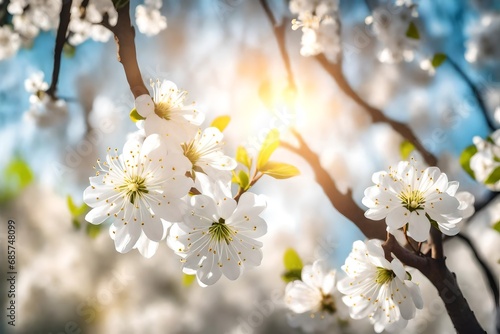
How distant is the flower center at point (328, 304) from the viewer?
2.83 ft

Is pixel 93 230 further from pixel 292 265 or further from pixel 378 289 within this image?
pixel 378 289

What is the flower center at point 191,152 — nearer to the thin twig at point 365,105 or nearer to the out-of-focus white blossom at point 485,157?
the thin twig at point 365,105

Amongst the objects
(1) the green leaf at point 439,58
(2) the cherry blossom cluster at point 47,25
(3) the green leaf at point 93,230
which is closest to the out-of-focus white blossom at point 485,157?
(1) the green leaf at point 439,58

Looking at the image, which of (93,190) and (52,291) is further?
(52,291)

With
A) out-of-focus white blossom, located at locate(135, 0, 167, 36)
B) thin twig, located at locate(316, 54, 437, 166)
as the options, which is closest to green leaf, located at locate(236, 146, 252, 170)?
thin twig, located at locate(316, 54, 437, 166)

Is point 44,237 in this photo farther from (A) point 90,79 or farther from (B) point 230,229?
(B) point 230,229

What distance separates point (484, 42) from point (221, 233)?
1.61 metres

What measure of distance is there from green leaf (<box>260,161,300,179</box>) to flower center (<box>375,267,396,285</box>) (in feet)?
0.48

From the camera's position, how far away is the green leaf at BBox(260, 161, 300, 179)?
0.57m

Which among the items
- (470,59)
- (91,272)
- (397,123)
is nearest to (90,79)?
(91,272)

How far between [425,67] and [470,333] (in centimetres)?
123

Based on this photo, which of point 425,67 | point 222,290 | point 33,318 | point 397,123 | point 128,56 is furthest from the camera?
point 222,290

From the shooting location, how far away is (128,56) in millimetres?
471

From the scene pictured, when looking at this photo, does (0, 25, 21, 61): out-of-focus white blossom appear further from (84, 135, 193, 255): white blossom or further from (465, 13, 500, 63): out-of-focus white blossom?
(465, 13, 500, 63): out-of-focus white blossom
